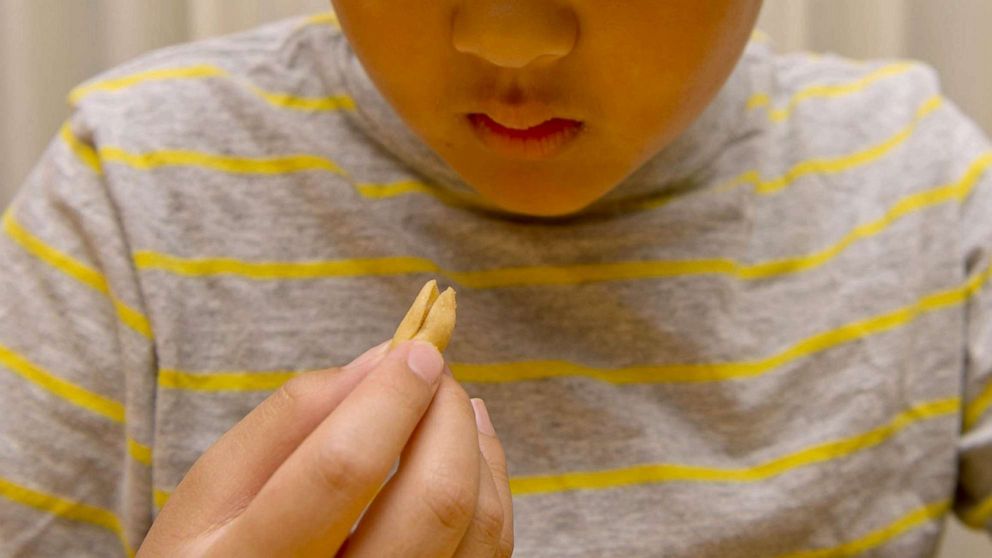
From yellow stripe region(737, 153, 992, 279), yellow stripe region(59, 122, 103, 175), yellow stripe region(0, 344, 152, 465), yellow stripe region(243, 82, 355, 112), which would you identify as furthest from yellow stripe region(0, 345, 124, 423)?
yellow stripe region(737, 153, 992, 279)

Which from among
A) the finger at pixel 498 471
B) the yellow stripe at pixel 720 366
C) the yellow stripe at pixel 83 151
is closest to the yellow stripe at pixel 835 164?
the yellow stripe at pixel 720 366

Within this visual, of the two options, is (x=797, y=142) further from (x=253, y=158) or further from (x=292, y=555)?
(x=292, y=555)

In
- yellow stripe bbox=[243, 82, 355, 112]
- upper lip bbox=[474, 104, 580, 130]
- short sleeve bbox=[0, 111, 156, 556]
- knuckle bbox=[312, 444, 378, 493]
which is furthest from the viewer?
yellow stripe bbox=[243, 82, 355, 112]

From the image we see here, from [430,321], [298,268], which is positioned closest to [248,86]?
[298,268]

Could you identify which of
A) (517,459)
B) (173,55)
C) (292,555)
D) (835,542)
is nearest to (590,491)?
(517,459)

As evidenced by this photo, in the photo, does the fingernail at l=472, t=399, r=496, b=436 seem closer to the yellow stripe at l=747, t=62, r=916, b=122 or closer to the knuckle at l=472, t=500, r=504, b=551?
the knuckle at l=472, t=500, r=504, b=551

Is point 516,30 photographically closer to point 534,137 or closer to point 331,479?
point 534,137
